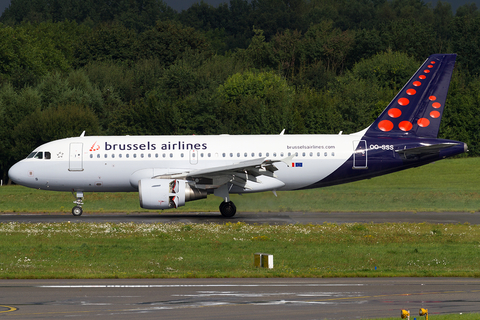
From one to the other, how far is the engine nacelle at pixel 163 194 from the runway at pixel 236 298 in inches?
548

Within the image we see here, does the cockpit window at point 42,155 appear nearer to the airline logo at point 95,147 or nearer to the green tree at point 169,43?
the airline logo at point 95,147

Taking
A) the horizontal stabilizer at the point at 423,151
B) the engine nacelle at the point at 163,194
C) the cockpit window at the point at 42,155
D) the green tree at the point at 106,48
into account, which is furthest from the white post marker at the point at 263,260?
the green tree at the point at 106,48

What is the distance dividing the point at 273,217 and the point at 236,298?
1887 cm

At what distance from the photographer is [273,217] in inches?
1339

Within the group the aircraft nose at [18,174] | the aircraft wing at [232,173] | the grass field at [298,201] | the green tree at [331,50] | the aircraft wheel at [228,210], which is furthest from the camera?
the green tree at [331,50]

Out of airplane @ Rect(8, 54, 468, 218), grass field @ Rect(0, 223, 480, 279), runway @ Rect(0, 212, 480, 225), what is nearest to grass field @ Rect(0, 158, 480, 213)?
runway @ Rect(0, 212, 480, 225)

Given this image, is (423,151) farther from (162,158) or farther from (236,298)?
(236,298)

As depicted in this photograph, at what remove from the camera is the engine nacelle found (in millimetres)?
31609

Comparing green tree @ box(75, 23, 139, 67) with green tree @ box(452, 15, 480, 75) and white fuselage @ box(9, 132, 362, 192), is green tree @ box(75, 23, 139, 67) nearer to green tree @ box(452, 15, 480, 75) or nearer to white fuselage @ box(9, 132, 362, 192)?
green tree @ box(452, 15, 480, 75)

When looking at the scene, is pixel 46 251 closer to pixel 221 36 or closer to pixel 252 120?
pixel 252 120

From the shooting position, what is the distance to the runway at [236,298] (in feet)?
45.0

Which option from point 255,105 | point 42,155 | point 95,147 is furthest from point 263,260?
point 255,105

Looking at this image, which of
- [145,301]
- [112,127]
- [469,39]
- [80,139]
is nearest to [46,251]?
[145,301]

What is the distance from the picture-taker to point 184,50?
404 ft
